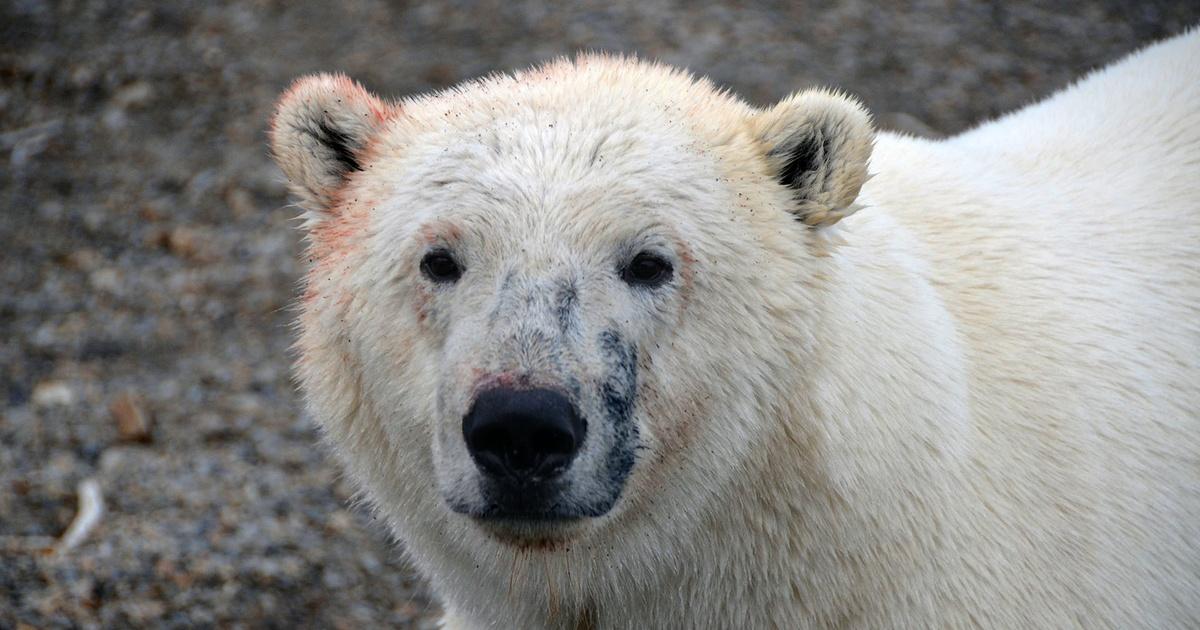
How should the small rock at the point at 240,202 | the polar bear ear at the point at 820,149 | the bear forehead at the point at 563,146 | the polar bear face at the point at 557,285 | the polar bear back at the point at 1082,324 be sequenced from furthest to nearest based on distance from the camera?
the small rock at the point at 240,202, the polar bear back at the point at 1082,324, the polar bear ear at the point at 820,149, the bear forehead at the point at 563,146, the polar bear face at the point at 557,285

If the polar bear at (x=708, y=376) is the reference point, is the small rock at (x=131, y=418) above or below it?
below

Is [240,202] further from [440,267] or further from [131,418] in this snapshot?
[440,267]

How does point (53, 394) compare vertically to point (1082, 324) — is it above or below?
below

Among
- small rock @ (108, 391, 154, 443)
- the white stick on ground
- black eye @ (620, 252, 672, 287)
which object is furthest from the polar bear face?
small rock @ (108, 391, 154, 443)

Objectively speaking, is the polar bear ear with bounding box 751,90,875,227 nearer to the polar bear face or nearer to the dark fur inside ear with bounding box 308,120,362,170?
the polar bear face

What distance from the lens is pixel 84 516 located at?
193 inches

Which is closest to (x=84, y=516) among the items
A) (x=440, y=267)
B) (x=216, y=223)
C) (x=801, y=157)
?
(x=216, y=223)

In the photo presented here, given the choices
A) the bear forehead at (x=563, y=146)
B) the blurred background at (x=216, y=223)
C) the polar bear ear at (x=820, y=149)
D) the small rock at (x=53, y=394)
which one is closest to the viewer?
the bear forehead at (x=563, y=146)

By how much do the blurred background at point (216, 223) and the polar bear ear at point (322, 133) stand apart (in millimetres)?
2172

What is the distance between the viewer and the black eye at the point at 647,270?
2.57 meters

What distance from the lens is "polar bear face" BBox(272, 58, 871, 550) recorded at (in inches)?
93.8

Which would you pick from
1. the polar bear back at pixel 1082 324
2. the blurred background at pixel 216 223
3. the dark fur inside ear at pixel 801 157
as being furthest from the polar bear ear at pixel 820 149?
the blurred background at pixel 216 223

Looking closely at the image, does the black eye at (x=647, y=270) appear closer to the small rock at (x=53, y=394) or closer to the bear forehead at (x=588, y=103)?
the bear forehead at (x=588, y=103)

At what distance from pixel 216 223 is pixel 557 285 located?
16.9ft
